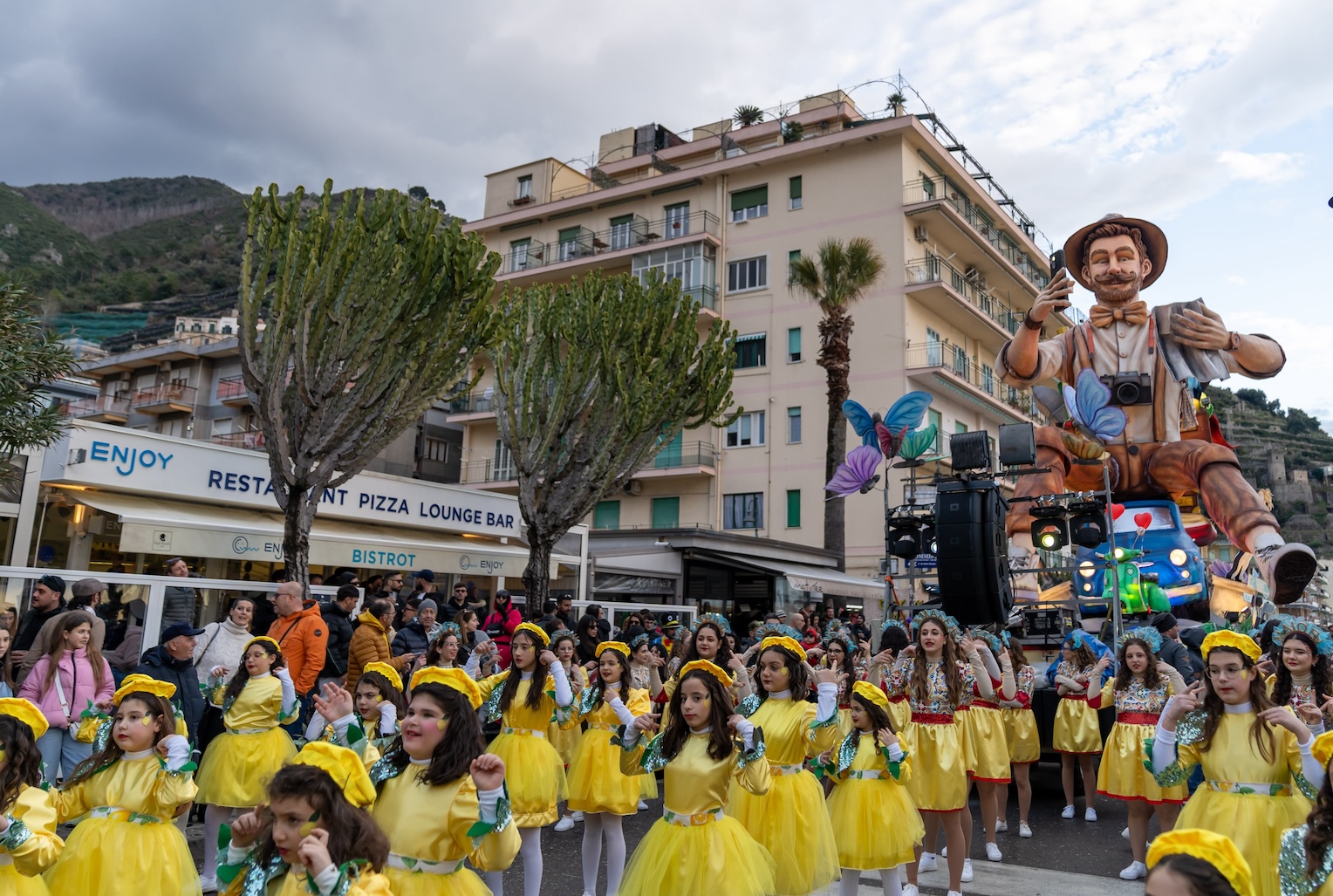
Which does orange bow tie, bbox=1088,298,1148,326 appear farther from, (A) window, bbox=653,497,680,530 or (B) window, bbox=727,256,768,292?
(A) window, bbox=653,497,680,530

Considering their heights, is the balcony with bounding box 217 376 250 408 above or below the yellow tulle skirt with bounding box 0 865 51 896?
above

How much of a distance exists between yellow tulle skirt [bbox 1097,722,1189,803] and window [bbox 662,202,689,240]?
93.7ft

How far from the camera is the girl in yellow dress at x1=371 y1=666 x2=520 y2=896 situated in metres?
3.78

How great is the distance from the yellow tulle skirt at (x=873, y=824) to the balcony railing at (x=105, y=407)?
42.1 meters

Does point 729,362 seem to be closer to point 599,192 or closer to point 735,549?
point 735,549

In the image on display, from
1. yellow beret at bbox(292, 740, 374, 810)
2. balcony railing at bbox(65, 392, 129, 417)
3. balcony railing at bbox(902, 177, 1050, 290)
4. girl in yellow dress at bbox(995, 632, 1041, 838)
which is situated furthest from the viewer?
balcony railing at bbox(65, 392, 129, 417)

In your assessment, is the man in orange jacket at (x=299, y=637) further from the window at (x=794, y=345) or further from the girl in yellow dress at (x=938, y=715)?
the window at (x=794, y=345)

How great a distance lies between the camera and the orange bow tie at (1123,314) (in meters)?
16.0

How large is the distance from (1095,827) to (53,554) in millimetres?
15374

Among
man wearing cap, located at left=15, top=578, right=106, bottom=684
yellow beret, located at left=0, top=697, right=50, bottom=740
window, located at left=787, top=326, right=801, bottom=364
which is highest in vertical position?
window, located at left=787, top=326, right=801, bottom=364

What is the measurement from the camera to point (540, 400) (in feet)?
57.4

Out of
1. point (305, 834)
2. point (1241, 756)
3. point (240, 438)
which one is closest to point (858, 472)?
point (1241, 756)

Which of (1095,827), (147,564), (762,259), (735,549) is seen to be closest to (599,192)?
(762,259)

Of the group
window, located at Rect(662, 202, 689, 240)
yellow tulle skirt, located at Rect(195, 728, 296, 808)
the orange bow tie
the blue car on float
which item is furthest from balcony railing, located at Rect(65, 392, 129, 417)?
yellow tulle skirt, located at Rect(195, 728, 296, 808)
